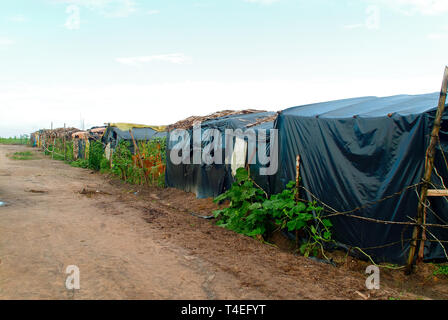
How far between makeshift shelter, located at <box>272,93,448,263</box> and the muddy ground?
1.64ft

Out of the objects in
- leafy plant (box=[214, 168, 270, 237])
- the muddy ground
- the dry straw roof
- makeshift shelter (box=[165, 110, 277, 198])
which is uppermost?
the dry straw roof

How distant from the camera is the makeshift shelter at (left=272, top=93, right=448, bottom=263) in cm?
504

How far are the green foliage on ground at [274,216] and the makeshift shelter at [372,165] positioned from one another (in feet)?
0.87

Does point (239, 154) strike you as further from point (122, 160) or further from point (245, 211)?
point (122, 160)

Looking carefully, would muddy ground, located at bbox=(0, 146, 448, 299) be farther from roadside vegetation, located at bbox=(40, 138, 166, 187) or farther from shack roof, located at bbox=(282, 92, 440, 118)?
roadside vegetation, located at bbox=(40, 138, 166, 187)

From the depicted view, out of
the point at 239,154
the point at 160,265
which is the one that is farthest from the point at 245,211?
the point at 160,265

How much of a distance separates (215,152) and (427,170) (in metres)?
6.65

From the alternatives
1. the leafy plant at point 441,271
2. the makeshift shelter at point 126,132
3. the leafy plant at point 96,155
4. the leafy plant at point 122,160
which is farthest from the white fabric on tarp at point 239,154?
the leafy plant at point 96,155

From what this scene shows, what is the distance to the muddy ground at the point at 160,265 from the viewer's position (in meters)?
4.26

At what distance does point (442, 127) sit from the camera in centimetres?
494

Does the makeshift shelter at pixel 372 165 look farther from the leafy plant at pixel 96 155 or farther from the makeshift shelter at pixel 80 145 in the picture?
the makeshift shelter at pixel 80 145

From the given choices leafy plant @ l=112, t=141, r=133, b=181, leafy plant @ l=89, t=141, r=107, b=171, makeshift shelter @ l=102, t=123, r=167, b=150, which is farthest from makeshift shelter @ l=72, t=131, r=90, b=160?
leafy plant @ l=112, t=141, r=133, b=181
